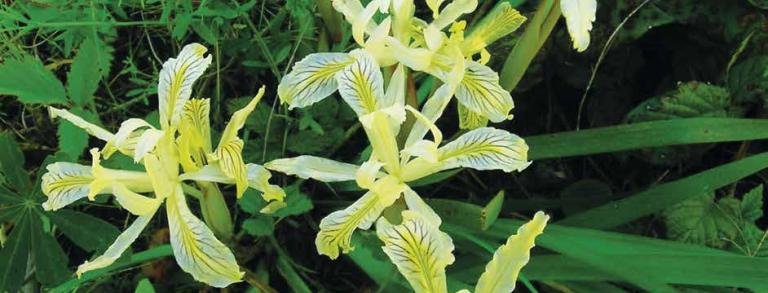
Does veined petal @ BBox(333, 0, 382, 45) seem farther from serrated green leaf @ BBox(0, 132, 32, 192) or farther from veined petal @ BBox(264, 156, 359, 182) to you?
serrated green leaf @ BBox(0, 132, 32, 192)

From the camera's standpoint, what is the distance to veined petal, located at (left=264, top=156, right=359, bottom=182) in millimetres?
849

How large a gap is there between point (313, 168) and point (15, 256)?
12.8 inches

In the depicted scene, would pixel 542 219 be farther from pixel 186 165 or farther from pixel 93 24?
pixel 93 24

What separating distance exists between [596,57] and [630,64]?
0.05m

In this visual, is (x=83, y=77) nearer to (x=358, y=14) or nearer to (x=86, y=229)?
(x=86, y=229)

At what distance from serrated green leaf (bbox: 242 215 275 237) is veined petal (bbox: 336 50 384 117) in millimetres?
207

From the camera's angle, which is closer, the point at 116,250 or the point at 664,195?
the point at 116,250

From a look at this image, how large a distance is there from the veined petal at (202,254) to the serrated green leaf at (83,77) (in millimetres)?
258

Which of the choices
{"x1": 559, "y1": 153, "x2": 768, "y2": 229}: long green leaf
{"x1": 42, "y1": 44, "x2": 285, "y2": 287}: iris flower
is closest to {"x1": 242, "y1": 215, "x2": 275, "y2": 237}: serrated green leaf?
{"x1": 42, "y1": 44, "x2": 285, "y2": 287}: iris flower

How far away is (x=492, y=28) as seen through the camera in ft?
2.85

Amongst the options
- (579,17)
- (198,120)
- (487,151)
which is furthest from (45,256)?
(579,17)

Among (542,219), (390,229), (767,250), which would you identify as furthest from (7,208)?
(767,250)

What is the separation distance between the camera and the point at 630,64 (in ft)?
3.84

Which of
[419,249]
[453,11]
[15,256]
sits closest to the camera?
[419,249]
